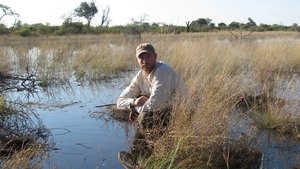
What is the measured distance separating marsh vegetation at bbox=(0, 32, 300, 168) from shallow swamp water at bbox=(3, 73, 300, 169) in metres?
0.11

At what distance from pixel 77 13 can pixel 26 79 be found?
1875 inches

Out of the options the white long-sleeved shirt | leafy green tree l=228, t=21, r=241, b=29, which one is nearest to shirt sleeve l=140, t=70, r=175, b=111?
the white long-sleeved shirt

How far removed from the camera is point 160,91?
→ 185 inches

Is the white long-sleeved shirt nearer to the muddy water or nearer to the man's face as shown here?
the man's face

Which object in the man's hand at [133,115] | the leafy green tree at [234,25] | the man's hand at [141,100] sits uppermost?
the man's hand at [141,100]

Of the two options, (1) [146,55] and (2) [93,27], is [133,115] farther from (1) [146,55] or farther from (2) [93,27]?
(2) [93,27]

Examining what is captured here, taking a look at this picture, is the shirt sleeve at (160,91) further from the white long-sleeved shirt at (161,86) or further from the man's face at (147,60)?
the man's face at (147,60)

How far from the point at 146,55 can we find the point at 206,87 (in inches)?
30.7

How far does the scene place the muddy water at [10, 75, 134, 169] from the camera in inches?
179

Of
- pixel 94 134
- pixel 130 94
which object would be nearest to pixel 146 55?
pixel 130 94

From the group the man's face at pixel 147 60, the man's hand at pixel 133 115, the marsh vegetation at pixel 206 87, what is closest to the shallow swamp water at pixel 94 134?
the marsh vegetation at pixel 206 87

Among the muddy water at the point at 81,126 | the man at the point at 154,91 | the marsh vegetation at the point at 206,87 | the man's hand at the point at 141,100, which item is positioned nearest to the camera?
the marsh vegetation at the point at 206,87

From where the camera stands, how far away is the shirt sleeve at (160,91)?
4.70 metres

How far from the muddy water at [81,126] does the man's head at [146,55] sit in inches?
37.5
